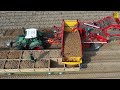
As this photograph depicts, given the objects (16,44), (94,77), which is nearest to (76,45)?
(94,77)

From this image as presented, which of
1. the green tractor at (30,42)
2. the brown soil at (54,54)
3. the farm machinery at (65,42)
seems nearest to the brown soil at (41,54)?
the farm machinery at (65,42)

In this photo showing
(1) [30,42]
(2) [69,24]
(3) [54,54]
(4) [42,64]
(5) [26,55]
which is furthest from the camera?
(2) [69,24]

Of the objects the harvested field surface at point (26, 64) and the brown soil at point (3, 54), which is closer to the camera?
the harvested field surface at point (26, 64)

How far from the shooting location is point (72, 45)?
13.4 meters

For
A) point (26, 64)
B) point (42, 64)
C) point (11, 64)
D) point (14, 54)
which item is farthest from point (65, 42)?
point (11, 64)

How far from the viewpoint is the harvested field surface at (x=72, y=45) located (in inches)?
510

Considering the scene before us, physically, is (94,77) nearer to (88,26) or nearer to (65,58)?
(65,58)

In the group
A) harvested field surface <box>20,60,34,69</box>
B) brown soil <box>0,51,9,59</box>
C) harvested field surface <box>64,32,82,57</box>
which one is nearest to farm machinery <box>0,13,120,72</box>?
harvested field surface <box>64,32,82,57</box>

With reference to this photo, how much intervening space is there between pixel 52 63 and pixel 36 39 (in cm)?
191

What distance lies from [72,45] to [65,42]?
20.2 inches

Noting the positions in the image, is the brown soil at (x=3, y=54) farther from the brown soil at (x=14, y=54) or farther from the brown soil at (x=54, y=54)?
the brown soil at (x=54, y=54)

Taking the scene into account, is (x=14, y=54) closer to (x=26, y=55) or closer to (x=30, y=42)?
(x=26, y=55)

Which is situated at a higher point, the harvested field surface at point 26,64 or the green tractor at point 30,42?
the green tractor at point 30,42

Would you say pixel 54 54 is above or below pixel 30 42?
below
